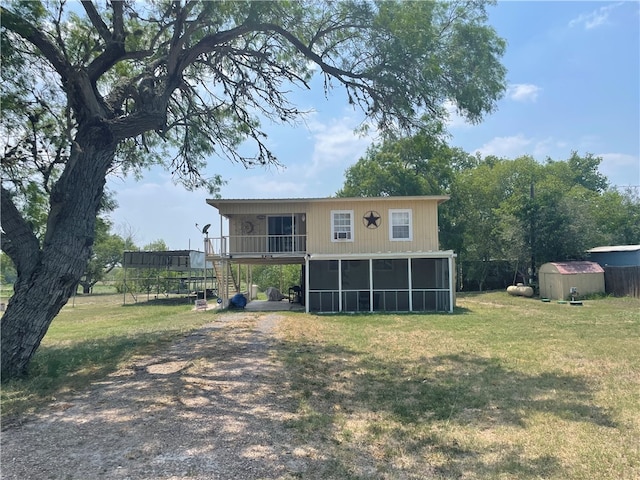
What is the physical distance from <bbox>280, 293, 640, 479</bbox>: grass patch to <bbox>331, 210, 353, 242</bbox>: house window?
22.4 feet

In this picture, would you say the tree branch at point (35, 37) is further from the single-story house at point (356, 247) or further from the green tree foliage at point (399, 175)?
the green tree foliage at point (399, 175)

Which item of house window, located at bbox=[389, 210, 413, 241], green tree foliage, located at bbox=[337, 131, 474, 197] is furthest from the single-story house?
green tree foliage, located at bbox=[337, 131, 474, 197]

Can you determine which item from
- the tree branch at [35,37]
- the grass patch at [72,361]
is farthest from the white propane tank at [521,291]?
the tree branch at [35,37]

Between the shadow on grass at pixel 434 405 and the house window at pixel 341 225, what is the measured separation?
959 cm

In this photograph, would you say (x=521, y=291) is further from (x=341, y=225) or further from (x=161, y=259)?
(x=161, y=259)

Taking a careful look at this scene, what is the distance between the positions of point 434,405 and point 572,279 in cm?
1848

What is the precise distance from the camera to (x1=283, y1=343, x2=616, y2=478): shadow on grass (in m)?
3.68

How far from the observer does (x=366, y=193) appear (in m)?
30.6

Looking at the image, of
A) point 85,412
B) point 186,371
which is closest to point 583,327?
point 186,371

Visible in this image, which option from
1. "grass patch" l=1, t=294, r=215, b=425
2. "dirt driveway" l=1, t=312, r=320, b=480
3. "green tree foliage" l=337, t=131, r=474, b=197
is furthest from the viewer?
"green tree foliage" l=337, t=131, r=474, b=197

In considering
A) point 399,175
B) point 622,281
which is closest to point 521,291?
point 622,281

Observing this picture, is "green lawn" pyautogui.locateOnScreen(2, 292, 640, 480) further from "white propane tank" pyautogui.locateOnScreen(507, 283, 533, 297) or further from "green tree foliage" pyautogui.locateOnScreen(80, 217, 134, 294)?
"green tree foliage" pyautogui.locateOnScreen(80, 217, 134, 294)

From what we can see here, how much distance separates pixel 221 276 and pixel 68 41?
12.1 meters

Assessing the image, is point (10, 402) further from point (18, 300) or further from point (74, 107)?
point (74, 107)
